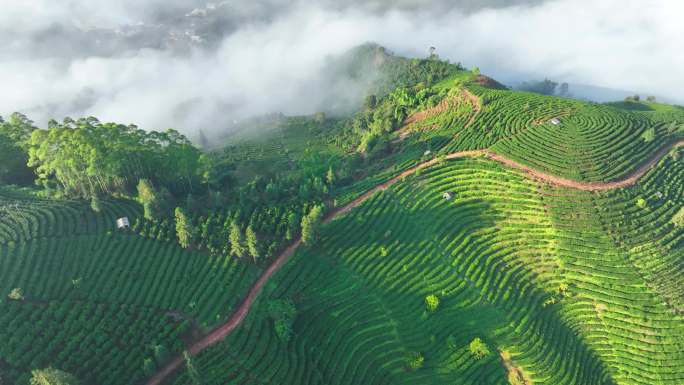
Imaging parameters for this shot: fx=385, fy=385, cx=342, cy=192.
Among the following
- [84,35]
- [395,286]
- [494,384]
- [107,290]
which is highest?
[84,35]

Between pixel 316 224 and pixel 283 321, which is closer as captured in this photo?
pixel 283 321

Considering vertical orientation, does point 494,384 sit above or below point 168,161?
below

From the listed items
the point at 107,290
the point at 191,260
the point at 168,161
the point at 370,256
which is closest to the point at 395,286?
the point at 370,256

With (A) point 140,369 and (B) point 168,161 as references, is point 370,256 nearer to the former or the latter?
(A) point 140,369

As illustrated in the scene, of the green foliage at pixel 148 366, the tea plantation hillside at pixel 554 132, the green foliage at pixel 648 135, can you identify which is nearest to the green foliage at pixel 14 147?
the green foliage at pixel 148 366

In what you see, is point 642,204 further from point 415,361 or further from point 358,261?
point 358,261

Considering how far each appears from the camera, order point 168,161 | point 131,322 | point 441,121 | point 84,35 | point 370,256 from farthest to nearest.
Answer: point 84,35 < point 441,121 < point 168,161 < point 370,256 < point 131,322
